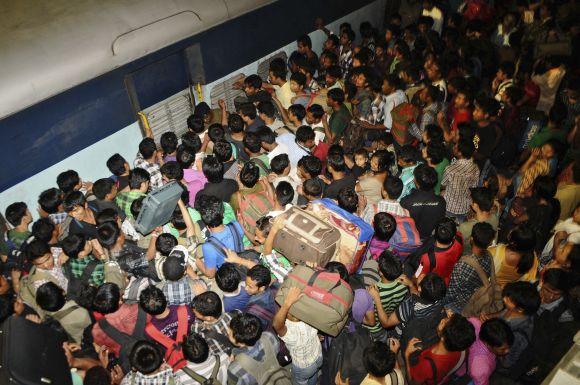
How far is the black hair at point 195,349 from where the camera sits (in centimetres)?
291

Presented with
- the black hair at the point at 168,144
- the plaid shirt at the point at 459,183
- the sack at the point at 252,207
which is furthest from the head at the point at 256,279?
the plaid shirt at the point at 459,183

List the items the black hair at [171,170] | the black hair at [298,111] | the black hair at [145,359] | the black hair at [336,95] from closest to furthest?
the black hair at [145,359]
the black hair at [171,170]
the black hair at [298,111]
the black hair at [336,95]

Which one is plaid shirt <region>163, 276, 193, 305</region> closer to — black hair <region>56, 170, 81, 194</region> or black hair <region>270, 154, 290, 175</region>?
black hair <region>270, 154, 290, 175</region>

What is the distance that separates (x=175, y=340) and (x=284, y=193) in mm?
1673

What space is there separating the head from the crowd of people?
16 millimetres

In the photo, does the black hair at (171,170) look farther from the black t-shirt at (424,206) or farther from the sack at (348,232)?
the black t-shirt at (424,206)

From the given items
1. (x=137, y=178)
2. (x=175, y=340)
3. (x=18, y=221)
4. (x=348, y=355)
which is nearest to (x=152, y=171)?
(x=137, y=178)

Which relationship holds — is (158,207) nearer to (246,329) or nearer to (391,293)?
(246,329)

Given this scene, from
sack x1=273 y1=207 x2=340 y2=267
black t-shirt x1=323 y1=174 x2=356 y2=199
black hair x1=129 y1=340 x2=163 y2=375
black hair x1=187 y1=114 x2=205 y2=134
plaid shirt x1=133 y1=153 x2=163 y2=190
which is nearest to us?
black hair x1=129 y1=340 x2=163 y2=375

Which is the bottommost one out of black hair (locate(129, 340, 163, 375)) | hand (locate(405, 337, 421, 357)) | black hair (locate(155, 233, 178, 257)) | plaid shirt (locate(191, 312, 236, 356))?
hand (locate(405, 337, 421, 357))

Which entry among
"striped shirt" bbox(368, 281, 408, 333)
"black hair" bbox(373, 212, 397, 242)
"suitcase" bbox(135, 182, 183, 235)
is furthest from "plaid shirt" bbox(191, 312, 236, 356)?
"black hair" bbox(373, 212, 397, 242)

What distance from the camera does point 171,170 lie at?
14.4ft

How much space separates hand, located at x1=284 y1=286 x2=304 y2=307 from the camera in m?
3.08

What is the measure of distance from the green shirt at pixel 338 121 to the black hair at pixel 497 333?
3.34 metres
